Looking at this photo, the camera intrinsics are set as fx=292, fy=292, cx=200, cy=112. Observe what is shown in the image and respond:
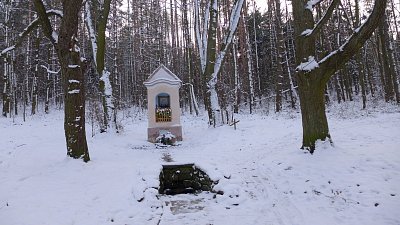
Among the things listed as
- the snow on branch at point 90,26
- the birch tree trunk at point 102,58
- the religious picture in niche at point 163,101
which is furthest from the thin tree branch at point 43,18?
the religious picture in niche at point 163,101

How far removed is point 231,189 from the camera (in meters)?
6.02

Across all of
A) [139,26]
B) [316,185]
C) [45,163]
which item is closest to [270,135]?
[316,185]

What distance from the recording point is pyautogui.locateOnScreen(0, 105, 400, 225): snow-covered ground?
15.0 feet

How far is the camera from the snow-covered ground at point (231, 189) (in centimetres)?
456

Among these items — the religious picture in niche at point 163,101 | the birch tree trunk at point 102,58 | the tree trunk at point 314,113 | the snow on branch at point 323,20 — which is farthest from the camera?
the religious picture in niche at point 163,101

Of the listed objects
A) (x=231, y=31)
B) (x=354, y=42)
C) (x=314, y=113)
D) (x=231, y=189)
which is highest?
(x=231, y=31)

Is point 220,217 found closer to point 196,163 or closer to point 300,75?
point 196,163

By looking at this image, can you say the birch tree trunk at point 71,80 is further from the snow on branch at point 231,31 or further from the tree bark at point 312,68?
the snow on branch at point 231,31

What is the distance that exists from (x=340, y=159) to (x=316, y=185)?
1096 mm

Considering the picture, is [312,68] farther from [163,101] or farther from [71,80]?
[163,101]

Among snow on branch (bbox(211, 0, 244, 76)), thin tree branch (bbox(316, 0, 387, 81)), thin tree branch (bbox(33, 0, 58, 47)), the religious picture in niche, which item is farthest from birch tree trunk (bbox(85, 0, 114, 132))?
thin tree branch (bbox(316, 0, 387, 81))

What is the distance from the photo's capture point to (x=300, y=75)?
7.04 m

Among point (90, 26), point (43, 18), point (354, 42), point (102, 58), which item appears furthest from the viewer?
point (90, 26)

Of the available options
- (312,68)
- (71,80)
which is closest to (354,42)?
(312,68)
